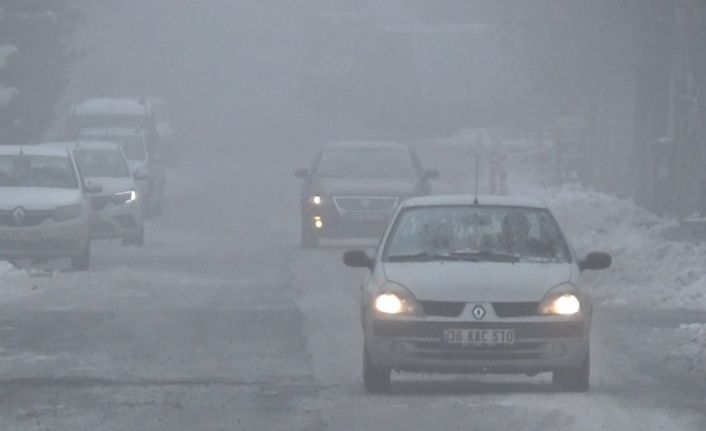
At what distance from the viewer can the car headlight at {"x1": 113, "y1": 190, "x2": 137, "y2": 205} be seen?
97.2ft

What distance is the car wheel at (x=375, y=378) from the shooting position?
13.4 m

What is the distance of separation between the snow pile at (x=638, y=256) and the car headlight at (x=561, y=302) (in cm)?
709

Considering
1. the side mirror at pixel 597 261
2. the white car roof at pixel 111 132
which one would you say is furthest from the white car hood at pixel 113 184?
the side mirror at pixel 597 261

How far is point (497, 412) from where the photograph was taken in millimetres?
12445

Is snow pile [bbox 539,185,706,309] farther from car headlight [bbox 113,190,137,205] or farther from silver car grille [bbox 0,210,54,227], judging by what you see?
silver car grille [bbox 0,210,54,227]

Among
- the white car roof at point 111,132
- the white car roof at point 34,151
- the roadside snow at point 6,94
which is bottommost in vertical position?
the white car roof at point 34,151

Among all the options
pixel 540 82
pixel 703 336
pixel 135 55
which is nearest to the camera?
pixel 703 336

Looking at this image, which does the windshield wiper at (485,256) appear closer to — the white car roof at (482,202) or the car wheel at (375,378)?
the white car roof at (482,202)

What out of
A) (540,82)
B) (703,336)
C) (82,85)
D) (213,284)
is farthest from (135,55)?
(703,336)

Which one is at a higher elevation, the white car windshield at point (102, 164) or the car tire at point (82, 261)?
the white car windshield at point (102, 164)

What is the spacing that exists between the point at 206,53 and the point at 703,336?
254 feet

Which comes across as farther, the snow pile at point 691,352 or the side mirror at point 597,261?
the snow pile at point 691,352

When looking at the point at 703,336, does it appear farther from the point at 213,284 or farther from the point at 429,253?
the point at 213,284

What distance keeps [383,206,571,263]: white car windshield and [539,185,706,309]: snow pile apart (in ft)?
20.0
